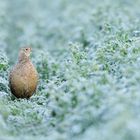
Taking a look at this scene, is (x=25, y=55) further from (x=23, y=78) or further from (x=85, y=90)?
(x=85, y=90)

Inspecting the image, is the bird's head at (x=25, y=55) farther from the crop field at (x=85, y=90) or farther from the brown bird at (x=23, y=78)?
the crop field at (x=85, y=90)

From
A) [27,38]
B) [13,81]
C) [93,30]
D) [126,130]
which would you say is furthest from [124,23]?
[126,130]

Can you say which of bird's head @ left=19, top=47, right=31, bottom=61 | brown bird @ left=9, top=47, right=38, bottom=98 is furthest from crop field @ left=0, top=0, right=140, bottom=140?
bird's head @ left=19, top=47, right=31, bottom=61

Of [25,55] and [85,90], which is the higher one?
[25,55]

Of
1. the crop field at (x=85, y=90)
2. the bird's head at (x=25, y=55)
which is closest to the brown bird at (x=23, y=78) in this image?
the bird's head at (x=25, y=55)

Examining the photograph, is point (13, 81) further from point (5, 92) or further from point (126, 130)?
point (126, 130)

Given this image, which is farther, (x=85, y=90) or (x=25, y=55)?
(x=25, y=55)

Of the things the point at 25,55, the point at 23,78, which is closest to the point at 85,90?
the point at 23,78
